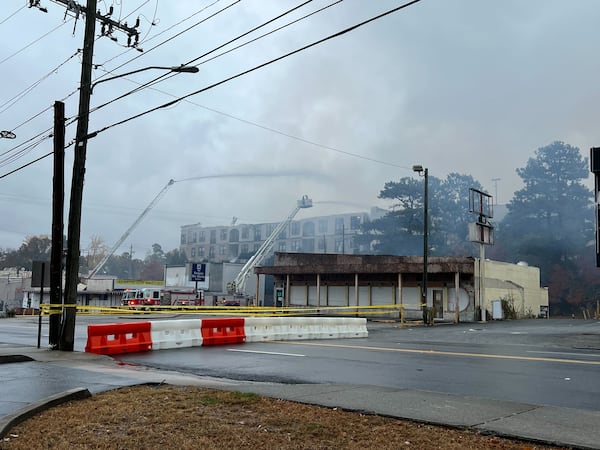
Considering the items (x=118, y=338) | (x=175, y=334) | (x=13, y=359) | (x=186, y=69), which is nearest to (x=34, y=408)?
(x=13, y=359)

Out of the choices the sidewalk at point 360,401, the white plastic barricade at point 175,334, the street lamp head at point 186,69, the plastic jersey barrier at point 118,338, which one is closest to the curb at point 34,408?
the sidewalk at point 360,401

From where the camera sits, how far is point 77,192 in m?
15.2

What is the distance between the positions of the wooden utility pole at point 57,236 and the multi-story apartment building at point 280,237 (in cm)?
9687

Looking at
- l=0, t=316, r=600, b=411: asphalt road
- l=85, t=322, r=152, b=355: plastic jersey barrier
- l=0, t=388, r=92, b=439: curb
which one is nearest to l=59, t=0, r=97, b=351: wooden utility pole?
l=85, t=322, r=152, b=355: plastic jersey barrier

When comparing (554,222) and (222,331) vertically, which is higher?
(554,222)

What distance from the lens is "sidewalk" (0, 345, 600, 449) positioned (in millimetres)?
6195

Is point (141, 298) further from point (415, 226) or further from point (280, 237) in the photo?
point (280, 237)

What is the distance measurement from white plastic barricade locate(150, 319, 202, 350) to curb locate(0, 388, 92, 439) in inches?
322

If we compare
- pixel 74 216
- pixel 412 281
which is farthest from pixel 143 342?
pixel 412 281

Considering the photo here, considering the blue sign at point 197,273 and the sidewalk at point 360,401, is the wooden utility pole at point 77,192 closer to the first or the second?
the sidewalk at point 360,401

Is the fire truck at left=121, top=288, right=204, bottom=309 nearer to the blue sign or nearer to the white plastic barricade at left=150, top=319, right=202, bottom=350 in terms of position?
the blue sign

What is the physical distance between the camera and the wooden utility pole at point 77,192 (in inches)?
581

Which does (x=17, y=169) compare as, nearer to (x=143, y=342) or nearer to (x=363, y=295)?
(x=143, y=342)

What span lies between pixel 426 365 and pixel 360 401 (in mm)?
4968
